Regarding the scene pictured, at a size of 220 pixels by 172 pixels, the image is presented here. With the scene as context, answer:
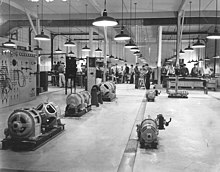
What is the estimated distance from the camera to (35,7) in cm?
1271

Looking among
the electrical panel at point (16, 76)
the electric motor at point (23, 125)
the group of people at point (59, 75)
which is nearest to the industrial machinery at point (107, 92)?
the electrical panel at point (16, 76)

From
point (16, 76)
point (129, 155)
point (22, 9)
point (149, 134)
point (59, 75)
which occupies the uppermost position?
point (22, 9)

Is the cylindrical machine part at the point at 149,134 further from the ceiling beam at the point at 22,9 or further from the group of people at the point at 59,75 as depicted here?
the group of people at the point at 59,75

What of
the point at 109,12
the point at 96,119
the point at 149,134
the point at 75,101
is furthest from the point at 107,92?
the point at 109,12

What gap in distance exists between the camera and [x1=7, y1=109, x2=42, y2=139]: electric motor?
3.97 meters

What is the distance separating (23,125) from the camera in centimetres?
397

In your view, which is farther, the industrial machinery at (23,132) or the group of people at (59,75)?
the group of people at (59,75)

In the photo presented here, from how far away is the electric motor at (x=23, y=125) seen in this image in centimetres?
397

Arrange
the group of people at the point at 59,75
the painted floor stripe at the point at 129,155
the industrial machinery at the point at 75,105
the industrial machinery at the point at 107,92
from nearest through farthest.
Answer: the painted floor stripe at the point at 129,155 < the industrial machinery at the point at 75,105 < the industrial machinery at the point at 107,92 < the group of people at the point at 59,75

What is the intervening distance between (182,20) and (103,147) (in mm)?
10941

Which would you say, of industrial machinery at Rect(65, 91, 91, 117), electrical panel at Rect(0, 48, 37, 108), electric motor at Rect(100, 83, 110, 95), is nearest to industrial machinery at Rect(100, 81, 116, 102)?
electric motor at Rect(100, 83, 110, 95)

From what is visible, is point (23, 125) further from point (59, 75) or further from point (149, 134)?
point (59, 75)

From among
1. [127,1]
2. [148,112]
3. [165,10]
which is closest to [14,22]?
[127,1]

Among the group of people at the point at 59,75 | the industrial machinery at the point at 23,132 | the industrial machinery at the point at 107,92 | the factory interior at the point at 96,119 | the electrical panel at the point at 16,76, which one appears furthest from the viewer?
the group of people at the point at 59,75
